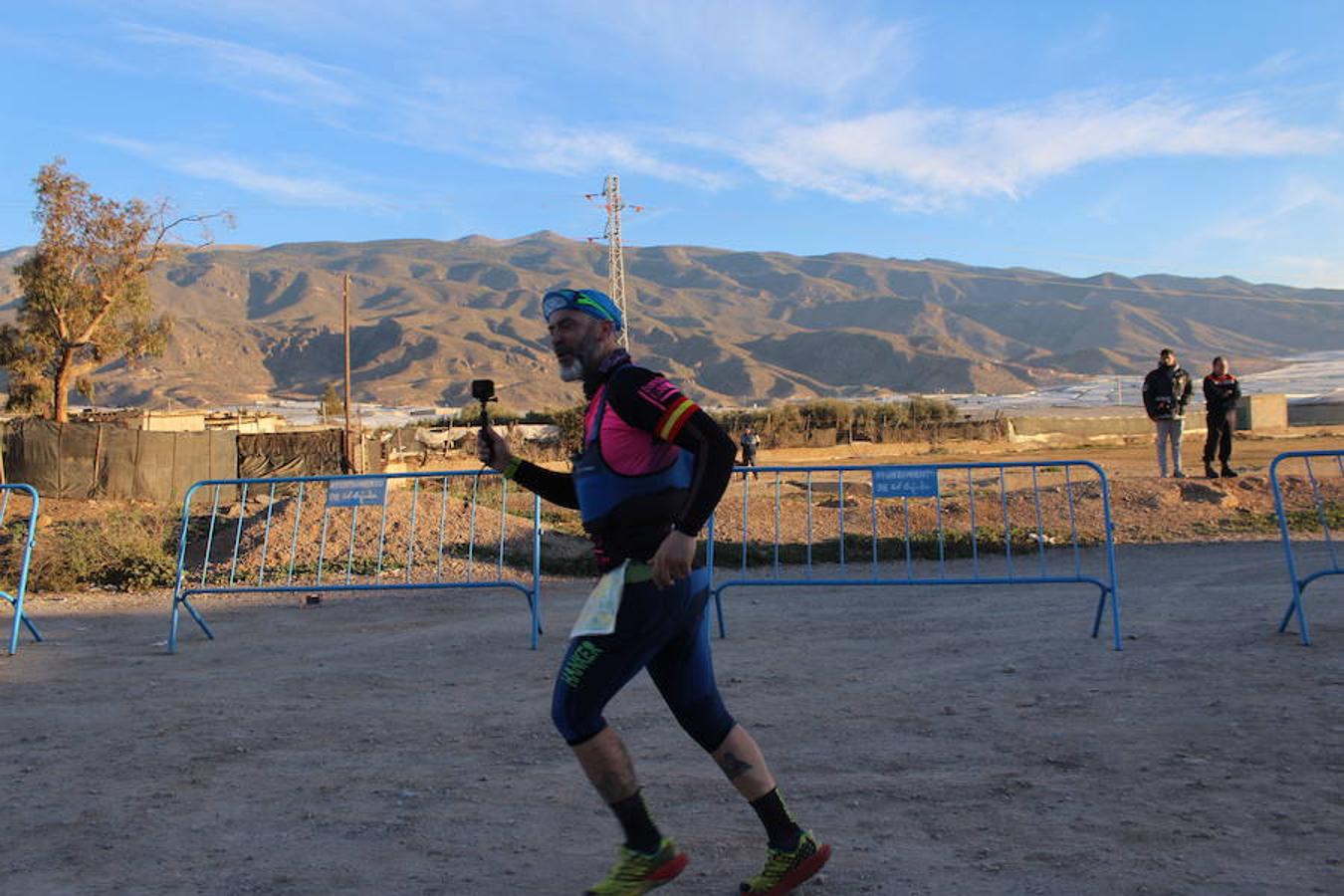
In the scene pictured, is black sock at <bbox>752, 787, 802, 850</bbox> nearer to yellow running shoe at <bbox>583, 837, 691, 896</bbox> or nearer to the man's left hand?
yellow running shoe at <bbox>583, 837, 691, 896</bbox>

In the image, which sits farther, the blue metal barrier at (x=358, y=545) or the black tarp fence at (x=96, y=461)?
the black tarp fence at (x=96, y=461)

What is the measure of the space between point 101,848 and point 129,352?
1444 inches

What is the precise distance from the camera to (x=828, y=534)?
1531cm

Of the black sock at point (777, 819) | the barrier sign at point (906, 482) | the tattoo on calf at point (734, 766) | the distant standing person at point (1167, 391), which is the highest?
the distant standing person at point (1167, 391)

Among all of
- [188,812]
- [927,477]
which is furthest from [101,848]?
[927,477]

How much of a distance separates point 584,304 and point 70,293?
122ft

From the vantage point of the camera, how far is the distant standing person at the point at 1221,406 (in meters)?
16.2

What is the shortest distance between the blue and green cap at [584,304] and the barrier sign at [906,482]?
5.35 meters

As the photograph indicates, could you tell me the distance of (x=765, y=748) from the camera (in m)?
5.64

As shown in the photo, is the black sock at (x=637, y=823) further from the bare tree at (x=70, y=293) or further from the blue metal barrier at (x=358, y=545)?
the bare tree at (x=70, y=293)

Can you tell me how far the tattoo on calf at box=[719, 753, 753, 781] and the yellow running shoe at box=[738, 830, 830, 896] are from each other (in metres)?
0.28

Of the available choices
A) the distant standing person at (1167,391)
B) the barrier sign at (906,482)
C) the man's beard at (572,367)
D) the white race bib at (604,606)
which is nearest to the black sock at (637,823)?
the white race bib at (604,606)

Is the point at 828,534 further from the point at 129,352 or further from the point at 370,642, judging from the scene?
Answer: the point at 129,352

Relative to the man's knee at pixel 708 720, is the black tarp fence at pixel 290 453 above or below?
above
